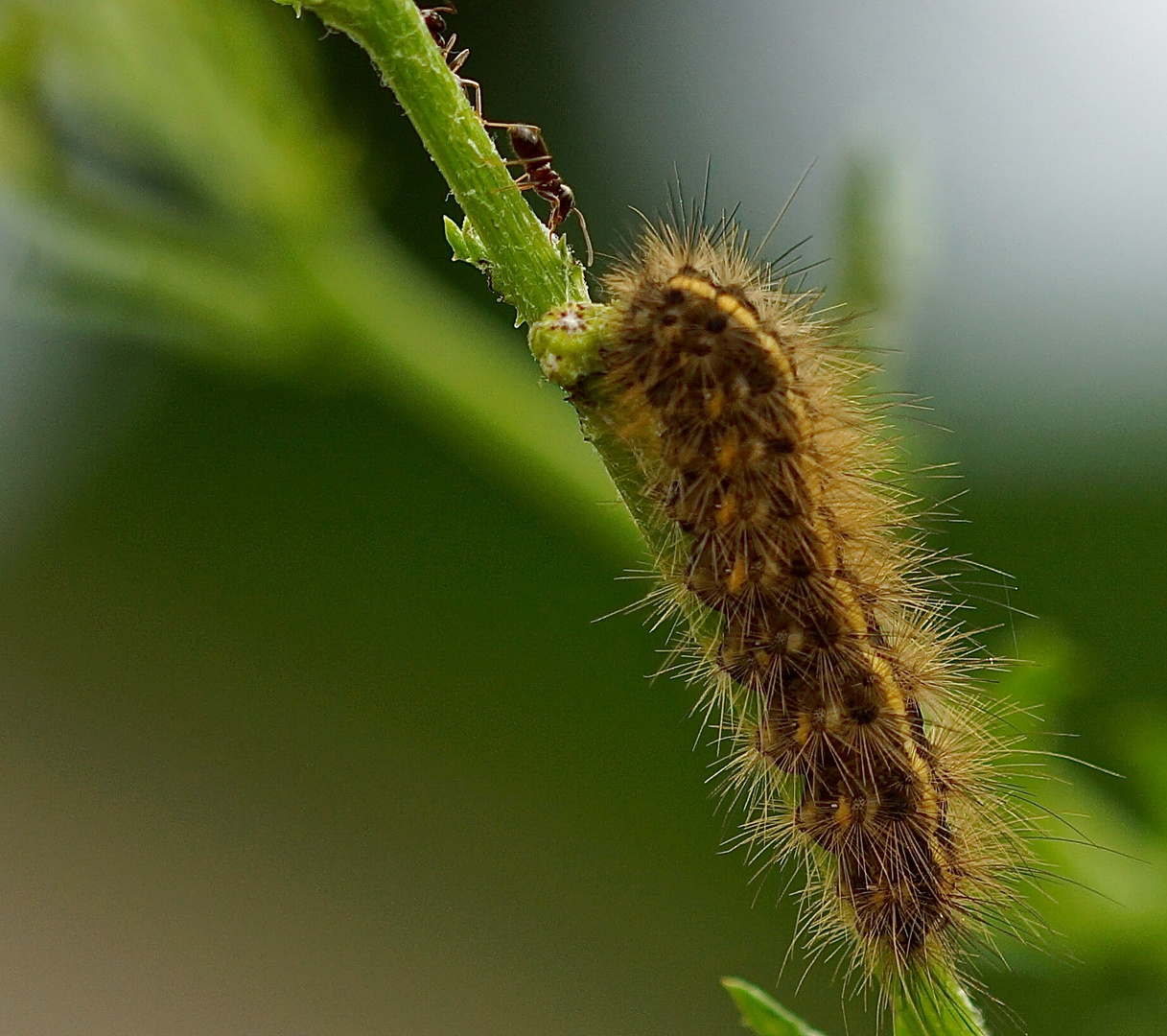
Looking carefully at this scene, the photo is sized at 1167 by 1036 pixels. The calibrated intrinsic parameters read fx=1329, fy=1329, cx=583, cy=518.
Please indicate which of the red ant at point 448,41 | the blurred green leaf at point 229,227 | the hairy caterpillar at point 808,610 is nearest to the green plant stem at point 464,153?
the hairy caterpillar at point 808,610

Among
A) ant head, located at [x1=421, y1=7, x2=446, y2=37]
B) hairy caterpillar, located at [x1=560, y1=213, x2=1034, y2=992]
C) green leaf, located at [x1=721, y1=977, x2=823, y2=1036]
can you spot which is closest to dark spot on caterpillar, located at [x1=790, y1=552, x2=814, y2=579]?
hairy caterpillar, located at [x1=560, y1=213, x2=1034, y2=992]

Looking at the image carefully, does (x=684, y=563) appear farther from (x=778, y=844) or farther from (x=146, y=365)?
(x=146, y=365)

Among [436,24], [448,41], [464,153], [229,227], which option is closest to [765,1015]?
[464,153]

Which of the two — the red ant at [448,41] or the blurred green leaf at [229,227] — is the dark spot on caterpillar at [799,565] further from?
the red ant at [448,41]

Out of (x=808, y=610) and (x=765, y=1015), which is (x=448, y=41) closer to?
(x=808, y=610)

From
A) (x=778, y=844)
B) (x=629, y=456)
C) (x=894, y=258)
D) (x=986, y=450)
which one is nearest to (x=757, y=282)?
(x=629, y=456)
